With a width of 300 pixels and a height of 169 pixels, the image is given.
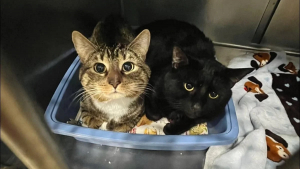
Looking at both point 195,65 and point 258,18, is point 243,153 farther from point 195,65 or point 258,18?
point 258,18

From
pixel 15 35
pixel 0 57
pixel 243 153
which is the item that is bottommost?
pixel 243 153

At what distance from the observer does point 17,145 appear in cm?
48

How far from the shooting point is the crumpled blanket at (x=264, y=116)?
1.08 metres

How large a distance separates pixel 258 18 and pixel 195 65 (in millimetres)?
818

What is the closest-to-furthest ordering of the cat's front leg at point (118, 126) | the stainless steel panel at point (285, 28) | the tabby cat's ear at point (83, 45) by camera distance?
the tabby cat's ear at point (83, 45) → the cat's front leg at point (118, 126) → the stainless steel panel at point (285, 28)

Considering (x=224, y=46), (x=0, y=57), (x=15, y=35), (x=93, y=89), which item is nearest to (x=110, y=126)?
(x=93, y=89)

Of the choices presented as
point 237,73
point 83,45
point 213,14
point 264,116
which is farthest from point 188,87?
point 213,14

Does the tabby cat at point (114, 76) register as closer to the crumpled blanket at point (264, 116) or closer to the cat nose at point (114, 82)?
the cat nose at point (114, 82)

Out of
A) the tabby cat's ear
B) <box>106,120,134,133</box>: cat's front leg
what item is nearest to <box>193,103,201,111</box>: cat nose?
<box>106,120,134,133</box>: cat's front leg

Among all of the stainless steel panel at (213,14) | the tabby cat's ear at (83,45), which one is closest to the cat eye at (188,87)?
the tabby cat's ear at (83,45)

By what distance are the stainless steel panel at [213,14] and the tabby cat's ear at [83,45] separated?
0.73m

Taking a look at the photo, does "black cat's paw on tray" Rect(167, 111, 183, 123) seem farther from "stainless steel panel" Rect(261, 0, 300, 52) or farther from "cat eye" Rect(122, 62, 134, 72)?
"stainless steel panel" Rect(261, 0, 300, 52)

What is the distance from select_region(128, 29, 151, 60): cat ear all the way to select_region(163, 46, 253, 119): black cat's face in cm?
Result: 14

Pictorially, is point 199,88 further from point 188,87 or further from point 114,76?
point 114,76
